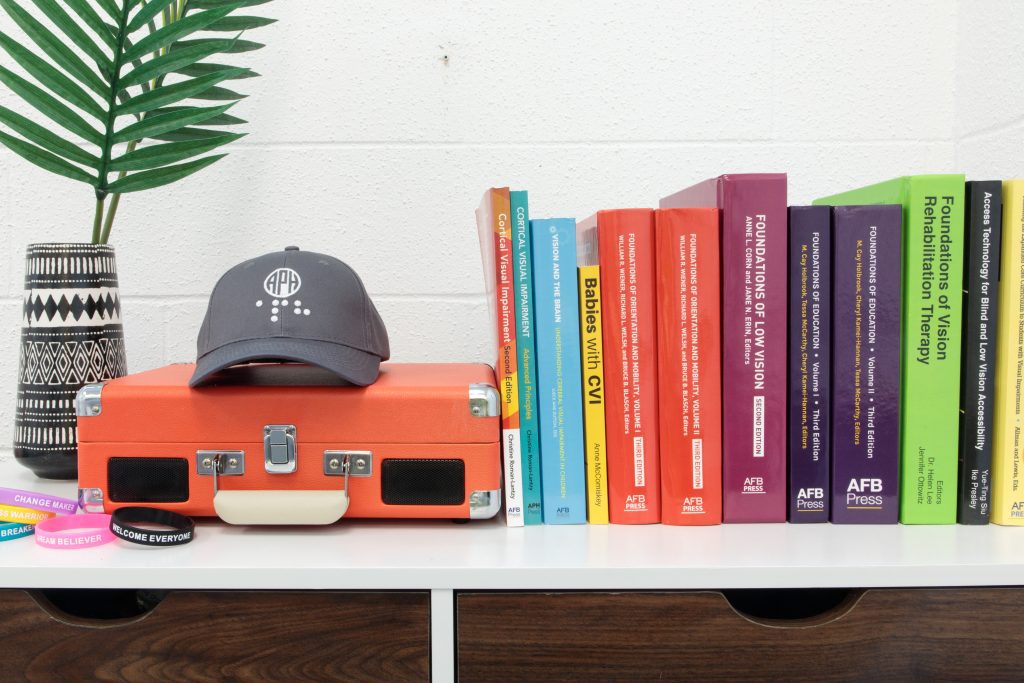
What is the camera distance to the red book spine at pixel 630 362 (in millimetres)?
704

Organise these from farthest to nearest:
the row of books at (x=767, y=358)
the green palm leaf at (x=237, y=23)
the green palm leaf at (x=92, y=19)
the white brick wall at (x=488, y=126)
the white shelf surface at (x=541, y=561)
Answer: the white brick wall at (x=488, y=126)
the green palm leaf at (x=237, y=23)
the green palm leaf at (x=92, y=19)
the row of books at (x=767, y=358)
the white shelf surface at (x=541, y=561)

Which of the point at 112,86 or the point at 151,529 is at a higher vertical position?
the point at 112,86

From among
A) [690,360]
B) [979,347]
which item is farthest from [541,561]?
[979,347]

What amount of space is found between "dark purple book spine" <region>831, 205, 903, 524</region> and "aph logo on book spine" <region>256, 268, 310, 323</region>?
550mm

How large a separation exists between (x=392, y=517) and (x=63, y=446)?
0.44m

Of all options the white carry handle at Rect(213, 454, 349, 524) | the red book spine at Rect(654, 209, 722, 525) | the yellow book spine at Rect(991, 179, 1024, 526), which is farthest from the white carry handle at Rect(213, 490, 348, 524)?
the yellow book spine at Rect(991, 179, 1024, 526)

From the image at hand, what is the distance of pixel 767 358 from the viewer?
2.30 feet

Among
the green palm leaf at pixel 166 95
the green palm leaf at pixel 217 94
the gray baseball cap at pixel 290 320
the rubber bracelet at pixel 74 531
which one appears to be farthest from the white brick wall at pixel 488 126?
the rubber bracelet at pixel 74 531

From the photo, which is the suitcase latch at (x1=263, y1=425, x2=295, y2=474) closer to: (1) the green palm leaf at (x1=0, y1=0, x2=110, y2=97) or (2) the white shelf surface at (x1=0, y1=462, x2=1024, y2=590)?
(2) the white shelf surface at (x1=0, y1=462, x2=1024, y2=590)

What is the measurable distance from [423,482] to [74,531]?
33 cm

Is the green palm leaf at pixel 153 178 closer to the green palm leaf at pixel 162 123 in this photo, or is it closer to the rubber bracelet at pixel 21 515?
the green palm leaf at pixel 162 123

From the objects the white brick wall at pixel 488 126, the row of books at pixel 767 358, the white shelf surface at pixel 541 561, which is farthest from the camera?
the white brick wall at pixel 488 126

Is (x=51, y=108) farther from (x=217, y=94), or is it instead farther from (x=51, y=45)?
(x=217, y=94)

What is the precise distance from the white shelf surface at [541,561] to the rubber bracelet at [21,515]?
2 cm
